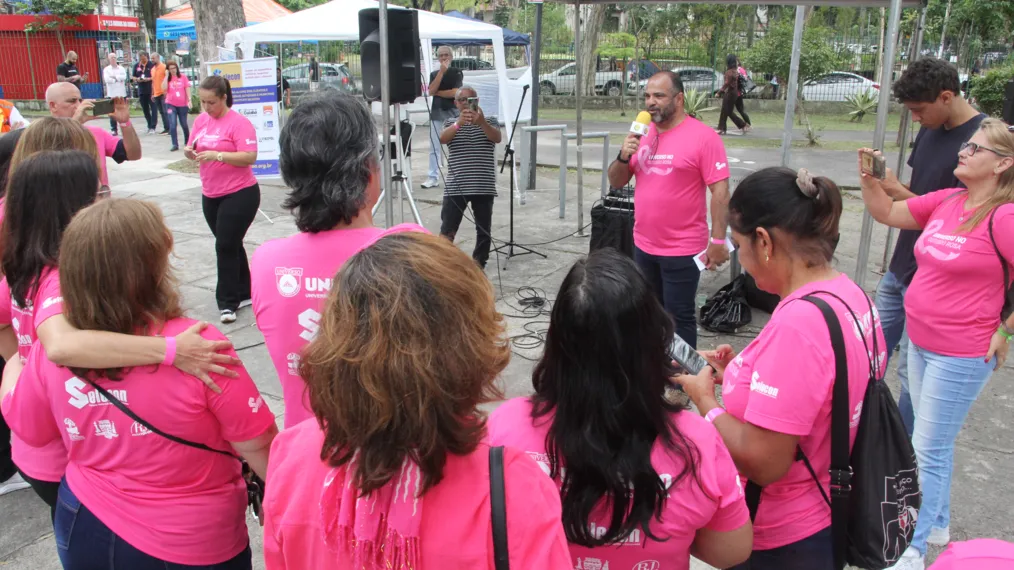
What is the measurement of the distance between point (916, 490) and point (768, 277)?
0.64m

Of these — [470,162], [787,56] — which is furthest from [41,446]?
[787,56]

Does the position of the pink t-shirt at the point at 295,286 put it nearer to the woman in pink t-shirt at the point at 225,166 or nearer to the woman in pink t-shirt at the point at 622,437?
the woman in pink t-shirt at the point at 622,437

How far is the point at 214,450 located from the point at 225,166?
3.90 meters

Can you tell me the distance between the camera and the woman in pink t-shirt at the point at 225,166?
5.22 metres

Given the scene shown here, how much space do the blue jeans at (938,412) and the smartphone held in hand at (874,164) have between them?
0.72m

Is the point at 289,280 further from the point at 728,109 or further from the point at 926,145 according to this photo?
the point at 728,109

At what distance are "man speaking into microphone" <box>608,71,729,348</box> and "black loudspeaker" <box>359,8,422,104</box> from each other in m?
1.49

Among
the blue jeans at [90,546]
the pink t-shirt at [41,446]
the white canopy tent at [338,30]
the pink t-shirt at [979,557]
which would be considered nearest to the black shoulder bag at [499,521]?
the pink t-shirt at [979,557]

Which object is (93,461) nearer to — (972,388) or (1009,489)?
(972,388)

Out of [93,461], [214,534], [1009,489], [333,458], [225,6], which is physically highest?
[225,6]

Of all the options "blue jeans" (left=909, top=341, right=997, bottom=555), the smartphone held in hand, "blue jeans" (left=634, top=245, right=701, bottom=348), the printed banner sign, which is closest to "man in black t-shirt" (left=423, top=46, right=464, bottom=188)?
the printed banner sign

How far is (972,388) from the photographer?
8.93 ft

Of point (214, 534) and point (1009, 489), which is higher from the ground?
point (214, 534)

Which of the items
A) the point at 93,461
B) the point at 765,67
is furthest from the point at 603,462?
the point at 765,67
